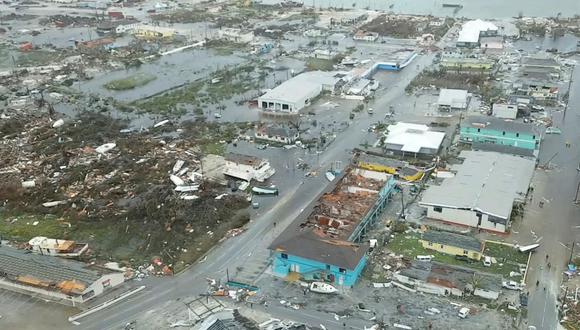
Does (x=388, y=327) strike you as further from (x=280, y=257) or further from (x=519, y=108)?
(x=519, y=108)

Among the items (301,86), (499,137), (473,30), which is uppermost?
(473,30)

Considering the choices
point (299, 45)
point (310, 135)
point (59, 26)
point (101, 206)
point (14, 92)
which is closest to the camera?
point (101, 206)

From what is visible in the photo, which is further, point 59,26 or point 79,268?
point 59,26

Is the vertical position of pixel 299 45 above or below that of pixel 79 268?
above

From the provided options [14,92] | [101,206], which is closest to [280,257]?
[101,206]

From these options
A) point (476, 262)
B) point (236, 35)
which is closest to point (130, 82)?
point (236, 35)

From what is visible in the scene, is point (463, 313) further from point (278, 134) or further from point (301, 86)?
point (301, 86)
